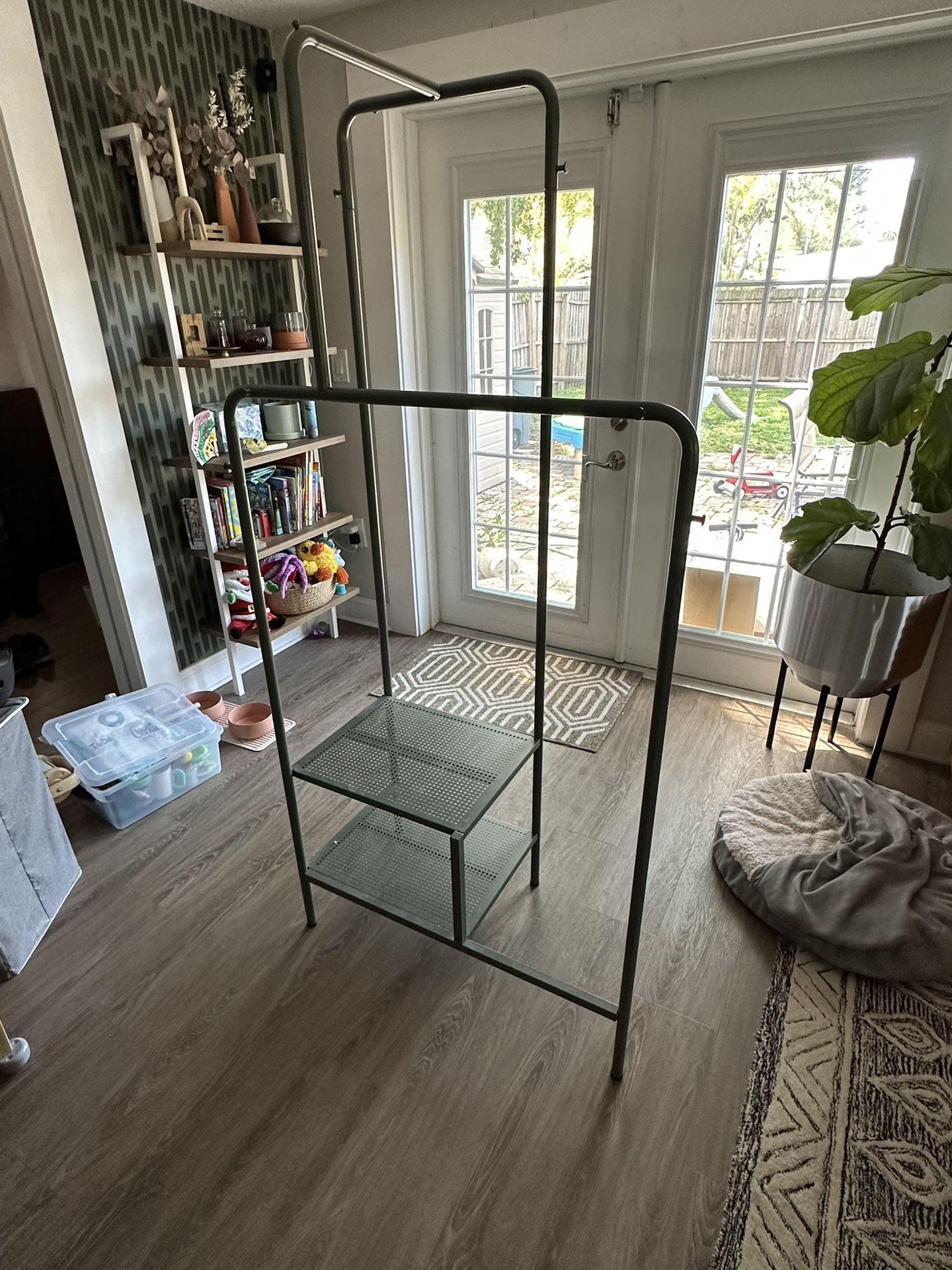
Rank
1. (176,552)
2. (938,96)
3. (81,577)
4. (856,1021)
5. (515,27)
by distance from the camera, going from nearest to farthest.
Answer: (856,1021) < (938,96) < (515,27) < (176,552) < (81,577)

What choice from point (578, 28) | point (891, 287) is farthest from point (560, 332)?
point (891, 287)

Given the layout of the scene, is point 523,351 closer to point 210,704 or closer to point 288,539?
point 288,539

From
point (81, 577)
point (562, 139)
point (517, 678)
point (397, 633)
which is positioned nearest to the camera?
point (562, 139)

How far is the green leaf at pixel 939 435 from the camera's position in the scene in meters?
1.64

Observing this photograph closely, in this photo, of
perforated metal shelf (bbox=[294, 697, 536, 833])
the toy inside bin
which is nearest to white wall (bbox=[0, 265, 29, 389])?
the toy inside bin

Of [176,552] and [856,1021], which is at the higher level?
[176,552]

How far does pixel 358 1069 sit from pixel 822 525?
178 cm

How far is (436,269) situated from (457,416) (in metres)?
0.55

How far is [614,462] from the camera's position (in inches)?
101

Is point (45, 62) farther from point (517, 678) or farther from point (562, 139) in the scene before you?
point (517, 678)

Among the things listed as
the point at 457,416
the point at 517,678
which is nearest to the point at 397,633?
the point at 517,678

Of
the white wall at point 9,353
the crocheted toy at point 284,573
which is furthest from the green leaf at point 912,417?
the white wall at point 9,353

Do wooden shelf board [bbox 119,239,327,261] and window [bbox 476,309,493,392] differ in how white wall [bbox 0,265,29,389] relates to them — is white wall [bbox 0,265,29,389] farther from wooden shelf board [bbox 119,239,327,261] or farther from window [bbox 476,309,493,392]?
window [bbox 476,309,493,392]

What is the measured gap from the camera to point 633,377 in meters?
2.45
